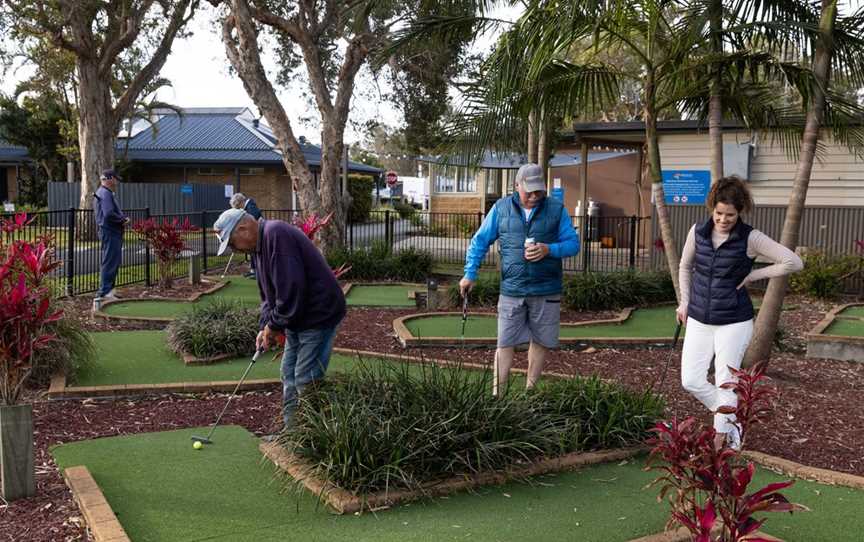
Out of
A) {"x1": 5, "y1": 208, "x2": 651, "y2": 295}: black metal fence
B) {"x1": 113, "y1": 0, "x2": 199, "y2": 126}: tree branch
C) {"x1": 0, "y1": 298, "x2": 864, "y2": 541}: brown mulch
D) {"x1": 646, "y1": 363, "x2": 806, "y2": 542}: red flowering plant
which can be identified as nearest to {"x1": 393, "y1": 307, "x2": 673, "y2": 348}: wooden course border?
{"x1": 0, "y1": 298, "x2": 864, "y2": 541}: brown mulch

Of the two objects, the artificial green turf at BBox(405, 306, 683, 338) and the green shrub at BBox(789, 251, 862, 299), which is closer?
the artificial green turf at BBox(405, 306, 683, 338)

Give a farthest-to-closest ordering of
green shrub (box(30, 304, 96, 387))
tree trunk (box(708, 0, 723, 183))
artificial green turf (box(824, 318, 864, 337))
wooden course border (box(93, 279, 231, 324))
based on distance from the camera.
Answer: wooden course border (box(93, 279, 231, 324))
artificial green turf (box(824, 318, 864, 337))
tree trunk (box(708, 0, 723, 183))
green shrub (box(30, 304, 96, 387))

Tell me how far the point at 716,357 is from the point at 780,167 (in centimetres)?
1074

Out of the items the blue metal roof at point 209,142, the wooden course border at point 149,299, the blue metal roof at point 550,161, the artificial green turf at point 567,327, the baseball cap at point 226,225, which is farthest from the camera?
the blue metal roof at point 209,142

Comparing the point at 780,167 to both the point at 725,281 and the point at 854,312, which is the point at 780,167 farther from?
the point at 725,281

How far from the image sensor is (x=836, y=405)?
21.4 ft

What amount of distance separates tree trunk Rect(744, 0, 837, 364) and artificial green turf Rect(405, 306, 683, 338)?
2365 millimetres

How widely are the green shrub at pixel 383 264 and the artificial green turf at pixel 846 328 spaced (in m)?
7.23

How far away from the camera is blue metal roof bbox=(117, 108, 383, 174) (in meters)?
35.8

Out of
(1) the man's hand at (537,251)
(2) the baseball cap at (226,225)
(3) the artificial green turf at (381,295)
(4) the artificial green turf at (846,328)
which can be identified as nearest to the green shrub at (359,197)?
(3) the artificial green turf at (381,295)

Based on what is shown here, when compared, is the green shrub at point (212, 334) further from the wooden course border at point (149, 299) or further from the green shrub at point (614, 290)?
the green shrub at point (614, 290)

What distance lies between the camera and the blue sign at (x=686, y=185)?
49.0ft

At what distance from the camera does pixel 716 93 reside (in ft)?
24.2

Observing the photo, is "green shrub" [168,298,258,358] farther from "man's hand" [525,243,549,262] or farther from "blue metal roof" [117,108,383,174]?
"blue metal roof" [117,108,383,174]
